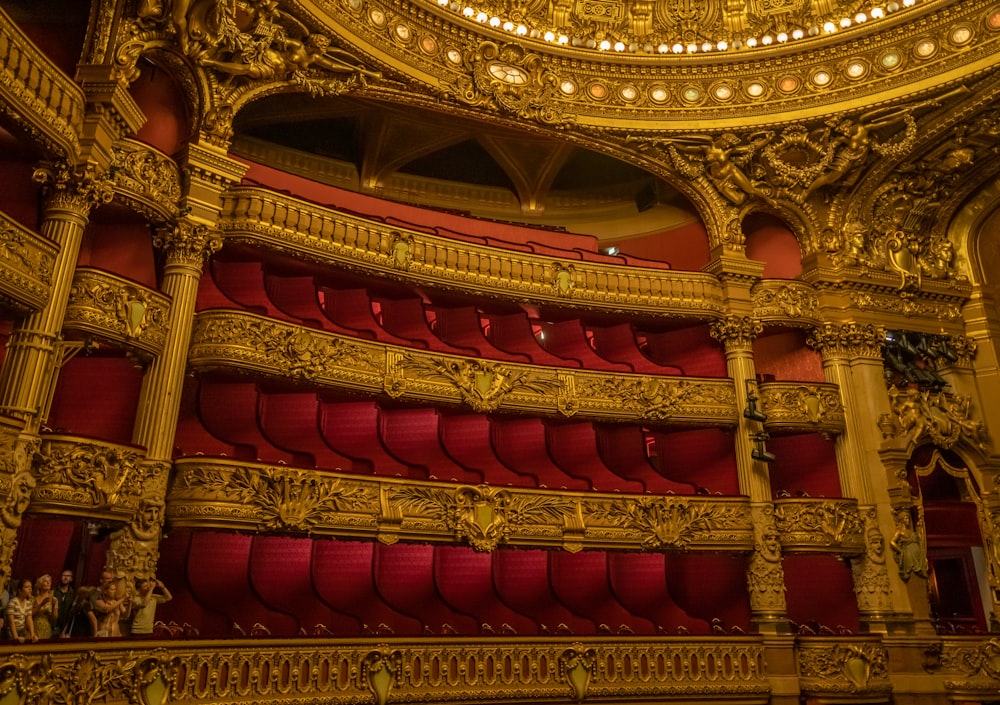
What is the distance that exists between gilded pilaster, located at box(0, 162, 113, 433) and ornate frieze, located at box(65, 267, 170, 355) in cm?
31

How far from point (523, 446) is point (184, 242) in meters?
5.18

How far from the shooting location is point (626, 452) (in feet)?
36.6

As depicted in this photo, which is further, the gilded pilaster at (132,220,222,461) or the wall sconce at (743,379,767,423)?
the wall sconce at (743,379,767,423)

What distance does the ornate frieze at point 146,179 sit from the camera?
301 inches

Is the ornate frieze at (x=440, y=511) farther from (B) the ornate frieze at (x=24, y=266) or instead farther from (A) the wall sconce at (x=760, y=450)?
(B) the ornate frieze at (x=24, y=266)

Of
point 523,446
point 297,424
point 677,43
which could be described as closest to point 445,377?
point 523,446

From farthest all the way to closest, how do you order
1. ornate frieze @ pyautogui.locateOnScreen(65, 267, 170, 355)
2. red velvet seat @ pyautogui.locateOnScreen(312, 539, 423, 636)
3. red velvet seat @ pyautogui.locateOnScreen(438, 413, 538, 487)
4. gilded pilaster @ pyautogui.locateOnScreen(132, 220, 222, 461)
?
red velvet seat @ pyautogui.locateOnScreen(438, 413, 538, 487), red velvet seat @ pyautogui.locateOnScreen(312, 539, 423, 636), gilded pilaster @ pyautogui.locateOnScreen(132, 220, 222, 461), ornate frieze @ pyautogui.locateOnScreen(65, 267, 170, 355)

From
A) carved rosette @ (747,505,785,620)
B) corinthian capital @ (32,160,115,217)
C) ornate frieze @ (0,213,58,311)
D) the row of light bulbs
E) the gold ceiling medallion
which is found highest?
the row of light bulbs

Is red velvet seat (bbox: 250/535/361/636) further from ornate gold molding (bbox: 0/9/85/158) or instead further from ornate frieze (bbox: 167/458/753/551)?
ornate gold molding (bbox: 0/9/85/158)

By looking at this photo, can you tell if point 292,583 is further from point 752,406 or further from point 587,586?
point 752,406

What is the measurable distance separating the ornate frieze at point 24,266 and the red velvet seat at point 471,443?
507 cm

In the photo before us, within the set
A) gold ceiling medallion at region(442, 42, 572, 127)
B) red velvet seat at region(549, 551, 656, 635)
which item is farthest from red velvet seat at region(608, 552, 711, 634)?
gold ceiling medallion at region(442, 42, 572, 127)

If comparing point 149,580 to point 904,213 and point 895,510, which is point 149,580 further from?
point 904,213

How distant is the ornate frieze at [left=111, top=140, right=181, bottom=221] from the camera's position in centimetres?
764
